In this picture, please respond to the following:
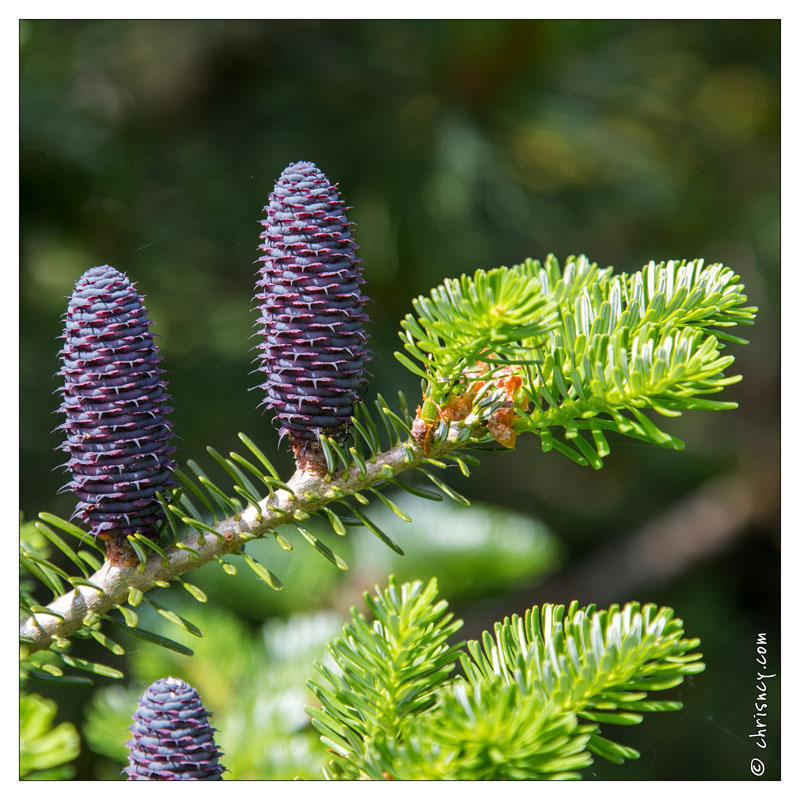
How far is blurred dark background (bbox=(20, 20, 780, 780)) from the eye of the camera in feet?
3.44

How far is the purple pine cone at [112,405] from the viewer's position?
32 centimetres

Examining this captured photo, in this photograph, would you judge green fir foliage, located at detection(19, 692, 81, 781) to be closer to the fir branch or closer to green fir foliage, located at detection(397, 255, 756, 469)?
the fir branch

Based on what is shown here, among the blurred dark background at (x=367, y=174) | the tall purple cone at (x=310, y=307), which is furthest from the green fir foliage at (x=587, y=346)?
the blurred dark background at (x=367, y=174)

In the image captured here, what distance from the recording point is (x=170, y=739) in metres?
0.31

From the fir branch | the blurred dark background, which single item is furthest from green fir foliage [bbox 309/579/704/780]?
the blurred dark background

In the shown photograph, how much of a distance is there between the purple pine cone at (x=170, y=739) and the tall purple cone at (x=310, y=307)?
0.37 ft

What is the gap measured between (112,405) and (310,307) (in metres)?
0.09

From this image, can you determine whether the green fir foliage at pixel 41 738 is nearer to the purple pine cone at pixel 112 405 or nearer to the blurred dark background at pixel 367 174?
the purple pine cone at pixel 112 405

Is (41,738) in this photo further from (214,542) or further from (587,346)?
(587,346)

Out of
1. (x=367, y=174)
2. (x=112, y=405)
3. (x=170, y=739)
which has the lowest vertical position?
(x=170, y=739)

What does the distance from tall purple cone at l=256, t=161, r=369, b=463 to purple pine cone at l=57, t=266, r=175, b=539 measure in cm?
5

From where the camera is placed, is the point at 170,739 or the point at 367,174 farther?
the point at 367,174

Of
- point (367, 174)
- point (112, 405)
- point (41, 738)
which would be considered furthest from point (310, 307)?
point (367, 174)
